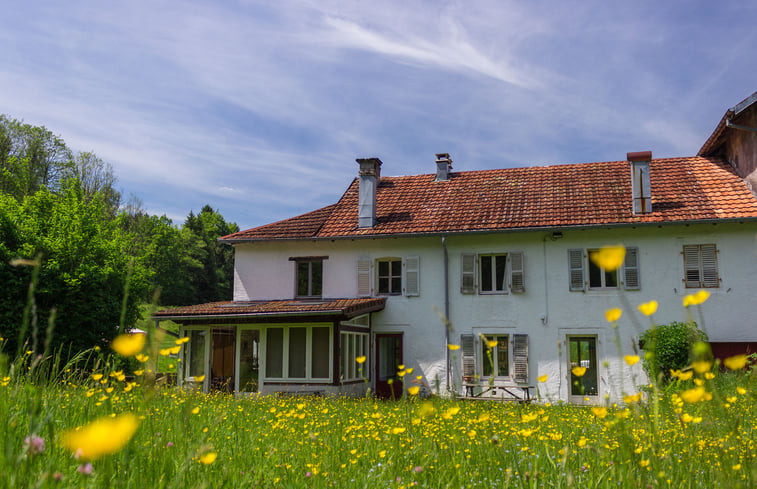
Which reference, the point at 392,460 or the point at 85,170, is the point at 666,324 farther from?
the point at 85,170

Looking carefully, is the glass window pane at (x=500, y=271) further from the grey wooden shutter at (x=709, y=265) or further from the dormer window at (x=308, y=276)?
the dormer window at (x=308, y=276)

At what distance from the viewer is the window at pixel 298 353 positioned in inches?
677

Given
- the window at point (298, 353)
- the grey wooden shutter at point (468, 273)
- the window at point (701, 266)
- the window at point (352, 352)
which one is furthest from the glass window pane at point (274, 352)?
the window at point (701, 266)

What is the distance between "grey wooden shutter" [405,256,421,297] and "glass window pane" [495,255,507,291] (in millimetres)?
2337

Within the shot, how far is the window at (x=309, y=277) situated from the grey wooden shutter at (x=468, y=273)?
450 centimetres

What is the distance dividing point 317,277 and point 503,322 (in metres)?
6.01

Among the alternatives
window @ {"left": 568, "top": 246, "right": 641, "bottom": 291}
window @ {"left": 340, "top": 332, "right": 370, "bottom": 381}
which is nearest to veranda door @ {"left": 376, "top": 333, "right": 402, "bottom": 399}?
window @ {"left": 340, "top": 332, "right": 370, "bottom": 381}

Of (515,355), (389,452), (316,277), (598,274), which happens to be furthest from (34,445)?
(316,277)

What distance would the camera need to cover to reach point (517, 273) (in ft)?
57.7

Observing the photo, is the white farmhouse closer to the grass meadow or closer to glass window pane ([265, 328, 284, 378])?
glass window pane ([265, 328, 284, 378])

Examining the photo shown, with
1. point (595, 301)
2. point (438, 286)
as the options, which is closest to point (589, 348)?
point (595, 301)

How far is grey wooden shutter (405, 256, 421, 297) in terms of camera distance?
60.1ft

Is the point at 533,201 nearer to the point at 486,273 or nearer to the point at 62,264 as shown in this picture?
the point at 486,273

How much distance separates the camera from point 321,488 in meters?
3.12
